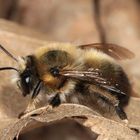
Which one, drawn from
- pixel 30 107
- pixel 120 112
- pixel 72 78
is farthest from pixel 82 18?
pixel 30 107

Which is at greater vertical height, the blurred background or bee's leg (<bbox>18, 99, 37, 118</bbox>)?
the blurred background

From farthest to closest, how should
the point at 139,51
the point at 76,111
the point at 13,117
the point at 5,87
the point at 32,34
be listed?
1. the point at 139,51
2. the point at 32,34
3. the point at 5,87
4. the point at 13,117
5. the point at 76,111

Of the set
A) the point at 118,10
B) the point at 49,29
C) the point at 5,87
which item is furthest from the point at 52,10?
the point at 5,87

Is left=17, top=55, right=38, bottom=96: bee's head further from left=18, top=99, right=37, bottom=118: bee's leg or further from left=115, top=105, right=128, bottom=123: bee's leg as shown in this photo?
left=115, top=105, right=128, bottom=123: bee's leg

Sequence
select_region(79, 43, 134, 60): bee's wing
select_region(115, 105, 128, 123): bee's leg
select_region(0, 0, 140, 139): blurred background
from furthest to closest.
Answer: select_region(0, 0, 140, 139): blurred background, select_region(79, 43, 134, 60): bee's wing, select_region(115, 105, 128, 123): bee's leg

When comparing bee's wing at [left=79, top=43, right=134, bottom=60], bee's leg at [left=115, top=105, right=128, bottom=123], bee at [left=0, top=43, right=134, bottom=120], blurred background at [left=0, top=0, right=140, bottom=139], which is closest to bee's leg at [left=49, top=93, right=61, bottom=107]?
bee at [left=0, top=43, right=134, bottom=120]

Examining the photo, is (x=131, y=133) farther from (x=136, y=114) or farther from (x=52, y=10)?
(x=52, y=10)

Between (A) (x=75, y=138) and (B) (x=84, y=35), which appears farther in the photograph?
(B) (x=84, y=35)
